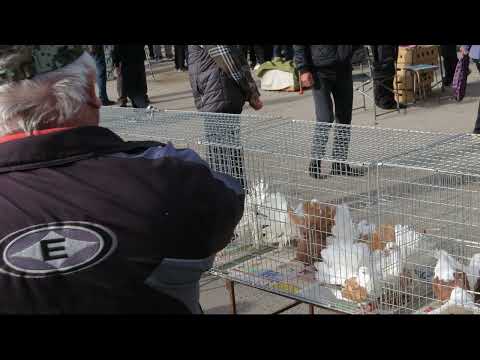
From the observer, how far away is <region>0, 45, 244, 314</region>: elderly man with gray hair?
1161 mm

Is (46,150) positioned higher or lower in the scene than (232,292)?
→ higher

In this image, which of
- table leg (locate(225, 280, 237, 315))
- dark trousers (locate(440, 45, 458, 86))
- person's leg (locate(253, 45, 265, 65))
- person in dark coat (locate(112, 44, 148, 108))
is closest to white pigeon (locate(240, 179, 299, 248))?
table leg (locate(225, 280, 237, 315))

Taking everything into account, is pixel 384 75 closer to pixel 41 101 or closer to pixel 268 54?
pixel 268 54

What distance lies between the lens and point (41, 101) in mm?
1239

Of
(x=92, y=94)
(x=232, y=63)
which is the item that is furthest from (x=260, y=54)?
Result: (x=92, y=94)

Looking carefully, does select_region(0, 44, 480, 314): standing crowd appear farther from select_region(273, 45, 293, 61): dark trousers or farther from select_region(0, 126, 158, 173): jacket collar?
select_region(273, 45, 293, 61): dark trousers

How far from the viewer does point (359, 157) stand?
286 cm

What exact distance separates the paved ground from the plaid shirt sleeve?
4.35ft

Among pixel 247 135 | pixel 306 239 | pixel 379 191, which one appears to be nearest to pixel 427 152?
pixel 379 191

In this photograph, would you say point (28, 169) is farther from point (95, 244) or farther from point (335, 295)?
point (335, 295)

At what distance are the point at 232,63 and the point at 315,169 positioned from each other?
49.3 inches

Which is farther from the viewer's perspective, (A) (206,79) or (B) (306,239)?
(A) (206,79)

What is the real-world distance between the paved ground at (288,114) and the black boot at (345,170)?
0.75 m

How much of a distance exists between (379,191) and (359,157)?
0.28 meters
